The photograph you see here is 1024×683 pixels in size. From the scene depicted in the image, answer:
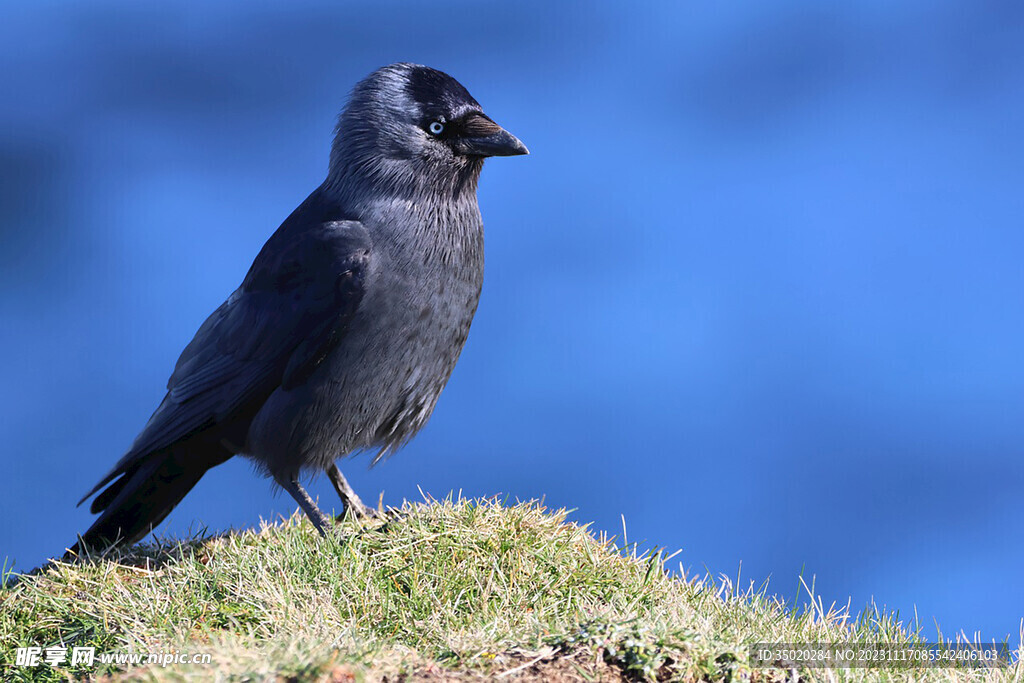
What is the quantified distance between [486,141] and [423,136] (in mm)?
295

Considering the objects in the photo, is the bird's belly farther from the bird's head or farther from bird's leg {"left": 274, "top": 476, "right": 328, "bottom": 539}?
the bird's head

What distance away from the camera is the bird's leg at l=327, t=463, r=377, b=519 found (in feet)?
15.4

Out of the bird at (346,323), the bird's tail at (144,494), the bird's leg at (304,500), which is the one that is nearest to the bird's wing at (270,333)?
the bird at (346,323)

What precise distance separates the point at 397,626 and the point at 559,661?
0.77 meters

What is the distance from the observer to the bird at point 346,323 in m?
4.18

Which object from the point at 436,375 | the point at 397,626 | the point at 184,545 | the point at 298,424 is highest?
the point at 436,375

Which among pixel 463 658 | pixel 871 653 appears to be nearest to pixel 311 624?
pixel 463 658

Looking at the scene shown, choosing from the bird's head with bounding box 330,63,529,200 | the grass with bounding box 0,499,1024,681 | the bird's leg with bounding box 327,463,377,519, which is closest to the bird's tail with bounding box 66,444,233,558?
the grass with bounding box 0,499,1024,681

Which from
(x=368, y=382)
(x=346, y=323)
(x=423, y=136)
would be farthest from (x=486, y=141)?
(x=368, y=382)

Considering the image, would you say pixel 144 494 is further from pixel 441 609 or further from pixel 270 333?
pixel 441 609

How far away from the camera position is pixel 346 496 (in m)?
4.77

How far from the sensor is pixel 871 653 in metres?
3.31

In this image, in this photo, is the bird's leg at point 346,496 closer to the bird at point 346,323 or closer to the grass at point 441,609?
the bird at point 346,323

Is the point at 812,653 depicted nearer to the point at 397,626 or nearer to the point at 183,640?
the point at 397,626
